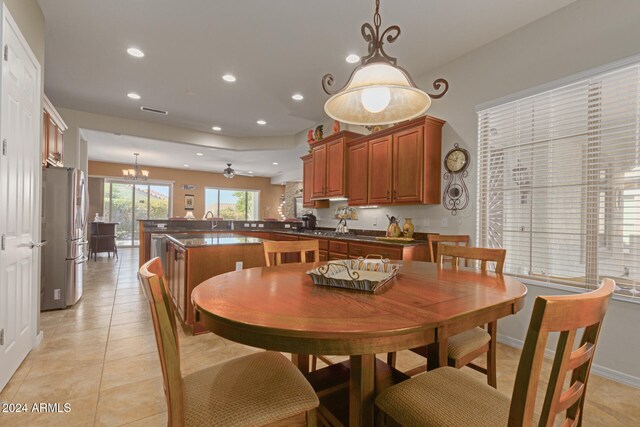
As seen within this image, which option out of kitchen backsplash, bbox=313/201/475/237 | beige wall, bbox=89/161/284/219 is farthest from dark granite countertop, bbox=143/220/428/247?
beige wall, bbox=89/161/284/219

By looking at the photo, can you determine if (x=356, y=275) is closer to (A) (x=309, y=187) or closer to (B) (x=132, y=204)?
(A) (x=309, y=187)

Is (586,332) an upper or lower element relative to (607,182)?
lower

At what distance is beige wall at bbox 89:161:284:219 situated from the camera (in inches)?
366

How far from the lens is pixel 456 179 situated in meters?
3.24

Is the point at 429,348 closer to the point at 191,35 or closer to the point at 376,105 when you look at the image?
the point at 376,105

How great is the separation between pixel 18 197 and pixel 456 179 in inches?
147

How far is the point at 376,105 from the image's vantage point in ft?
5.35

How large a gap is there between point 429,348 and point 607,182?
1.97 meters

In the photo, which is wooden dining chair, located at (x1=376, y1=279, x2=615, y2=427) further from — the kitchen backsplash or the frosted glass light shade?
the kitchen backsplash

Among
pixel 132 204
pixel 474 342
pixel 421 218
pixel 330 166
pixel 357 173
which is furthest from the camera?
pixel 132 204

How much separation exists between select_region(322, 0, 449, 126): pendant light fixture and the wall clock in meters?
1.63

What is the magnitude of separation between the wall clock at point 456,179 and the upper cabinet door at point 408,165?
0.94 ft

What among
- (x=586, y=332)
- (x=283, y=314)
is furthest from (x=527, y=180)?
(x=283, y=314)

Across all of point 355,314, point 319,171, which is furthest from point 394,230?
point 355,314
